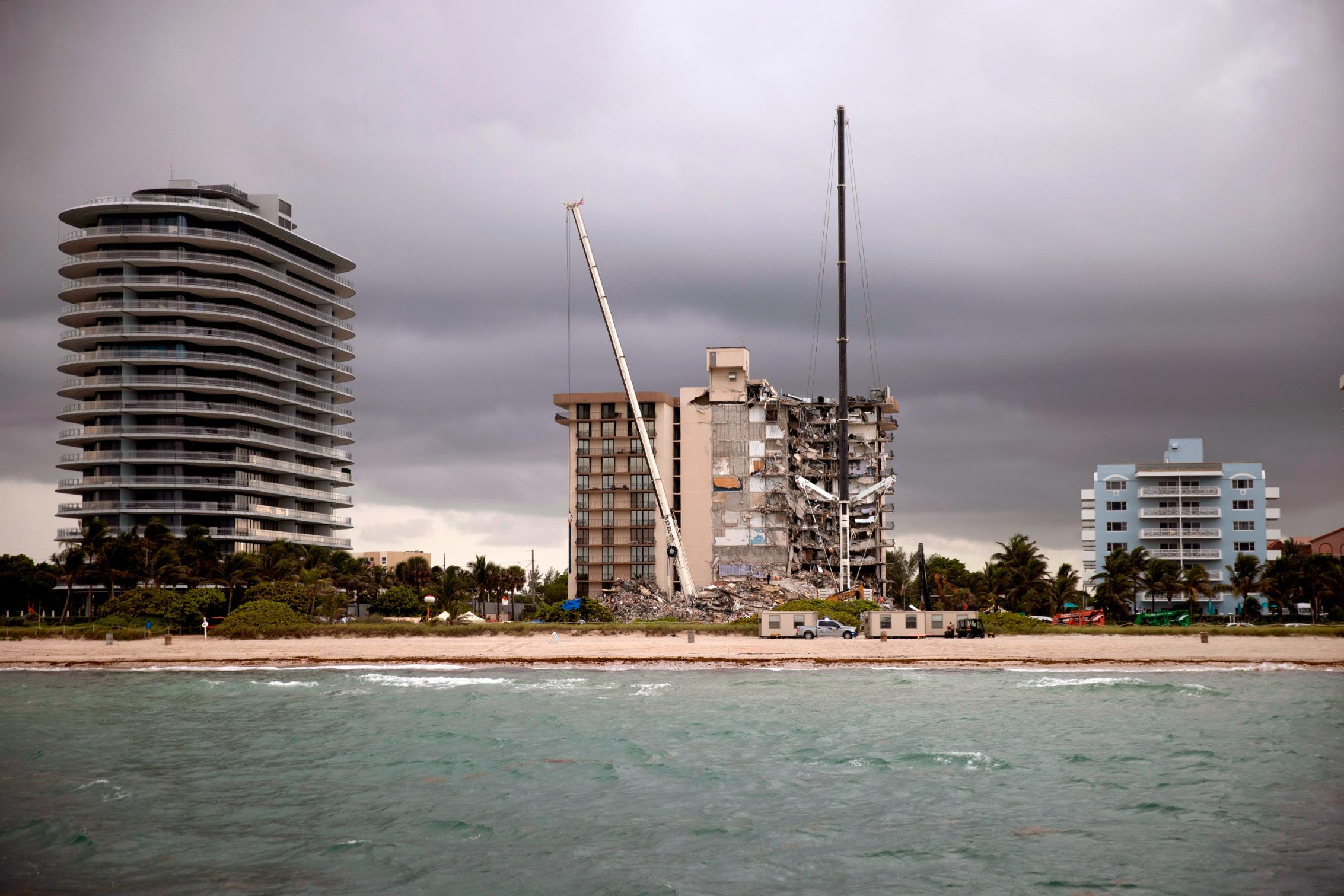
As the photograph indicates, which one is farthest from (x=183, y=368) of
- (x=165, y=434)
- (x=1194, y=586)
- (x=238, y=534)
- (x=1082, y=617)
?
(x=1194, y=586)

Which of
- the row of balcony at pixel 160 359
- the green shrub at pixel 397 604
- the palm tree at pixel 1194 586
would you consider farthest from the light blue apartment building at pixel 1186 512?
the row of balcony at pixel 160 359

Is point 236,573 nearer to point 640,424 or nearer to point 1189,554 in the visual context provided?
point 640,424

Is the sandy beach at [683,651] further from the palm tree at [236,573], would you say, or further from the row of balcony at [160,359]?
the row of balcony at [160,359]

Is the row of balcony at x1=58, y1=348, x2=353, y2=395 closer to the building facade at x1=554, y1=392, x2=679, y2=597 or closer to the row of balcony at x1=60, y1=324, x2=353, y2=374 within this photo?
the row of balcony at x1=60, y1=324, x2=353, y2=374

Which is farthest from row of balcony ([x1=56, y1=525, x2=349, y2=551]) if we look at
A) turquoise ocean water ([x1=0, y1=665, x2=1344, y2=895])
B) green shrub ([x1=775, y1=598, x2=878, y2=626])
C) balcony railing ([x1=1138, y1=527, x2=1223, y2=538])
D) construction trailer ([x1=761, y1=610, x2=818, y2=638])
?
balcony railing ([x1=1138, y1=527, x2=1223, y2=538])

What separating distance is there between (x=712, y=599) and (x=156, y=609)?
52946 millimetres

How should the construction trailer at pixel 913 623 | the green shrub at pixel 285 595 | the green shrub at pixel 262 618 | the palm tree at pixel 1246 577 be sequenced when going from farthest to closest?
the palm tree at pixel 1246 577 < the green shrub at pixel 285 595 < the green shrub at pixel 262 618 < the construction trailer at pixel 913 623

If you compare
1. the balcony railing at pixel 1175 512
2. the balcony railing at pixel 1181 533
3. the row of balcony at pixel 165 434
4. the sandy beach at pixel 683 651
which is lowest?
the sandy beach at pixel 683 651

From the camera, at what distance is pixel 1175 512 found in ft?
452

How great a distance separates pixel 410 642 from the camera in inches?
2992

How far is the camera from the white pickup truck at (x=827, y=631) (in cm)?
7681

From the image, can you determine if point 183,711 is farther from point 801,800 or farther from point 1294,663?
point 1294,663

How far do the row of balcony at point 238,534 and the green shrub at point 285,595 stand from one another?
119ft

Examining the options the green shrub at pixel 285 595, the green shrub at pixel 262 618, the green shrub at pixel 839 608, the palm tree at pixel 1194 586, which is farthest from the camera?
the palm tree at pixel 1194 586
